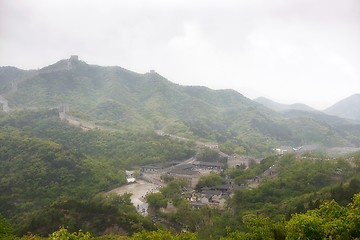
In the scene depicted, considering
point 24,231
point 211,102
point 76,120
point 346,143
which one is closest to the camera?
point 24,231

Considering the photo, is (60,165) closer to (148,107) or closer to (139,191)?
(139,191)

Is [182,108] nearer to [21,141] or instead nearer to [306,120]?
[306,120]

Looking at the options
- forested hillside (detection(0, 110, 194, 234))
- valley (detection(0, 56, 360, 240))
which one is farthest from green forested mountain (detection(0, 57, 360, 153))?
forested hillside (detection(0, 110, 194, 234))

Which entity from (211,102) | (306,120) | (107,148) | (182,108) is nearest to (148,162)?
Result: (107,148)

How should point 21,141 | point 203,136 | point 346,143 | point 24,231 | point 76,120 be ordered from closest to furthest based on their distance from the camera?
point 24,231 → point 21,141 → point 76,120 → point 203,136 → point 346,143

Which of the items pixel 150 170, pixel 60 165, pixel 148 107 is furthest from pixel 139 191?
pixel 148 107

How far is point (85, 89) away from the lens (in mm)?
117750

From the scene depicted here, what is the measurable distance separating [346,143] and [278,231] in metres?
91.9

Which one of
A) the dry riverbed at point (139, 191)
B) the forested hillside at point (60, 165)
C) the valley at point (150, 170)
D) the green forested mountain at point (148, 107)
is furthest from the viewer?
the green forested mountain at point (148, 107)

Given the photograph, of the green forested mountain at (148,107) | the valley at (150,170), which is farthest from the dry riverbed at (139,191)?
the green forested mountain at (148,107)

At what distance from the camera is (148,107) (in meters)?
114

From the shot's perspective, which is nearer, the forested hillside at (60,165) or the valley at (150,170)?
the valley at (150,170)

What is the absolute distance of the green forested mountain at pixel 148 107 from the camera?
297ft

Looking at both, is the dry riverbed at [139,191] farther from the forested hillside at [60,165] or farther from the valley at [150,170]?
the forested hillside at [60,165]
